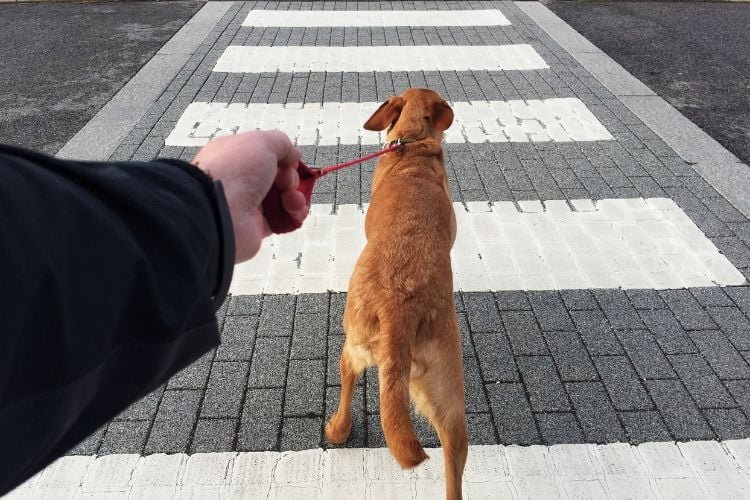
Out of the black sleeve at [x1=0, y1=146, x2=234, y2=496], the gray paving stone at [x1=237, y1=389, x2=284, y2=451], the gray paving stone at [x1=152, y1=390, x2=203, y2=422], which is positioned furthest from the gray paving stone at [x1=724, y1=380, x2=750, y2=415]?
the black sleeve at [x1=0, y1=146, x2=234, y2=496]

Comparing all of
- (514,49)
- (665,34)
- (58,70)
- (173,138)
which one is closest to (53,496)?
(173,138)

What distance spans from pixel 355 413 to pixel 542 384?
3.84ft

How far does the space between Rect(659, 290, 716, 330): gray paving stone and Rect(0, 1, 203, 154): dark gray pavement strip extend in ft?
19.9

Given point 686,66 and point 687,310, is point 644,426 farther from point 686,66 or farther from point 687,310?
point 686,66

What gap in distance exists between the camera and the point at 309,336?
12.0 ft

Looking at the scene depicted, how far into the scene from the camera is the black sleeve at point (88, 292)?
825mm

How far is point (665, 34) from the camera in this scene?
10.0 meters

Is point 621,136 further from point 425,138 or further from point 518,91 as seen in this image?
point 425,138

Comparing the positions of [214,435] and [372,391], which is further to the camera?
[372,391]

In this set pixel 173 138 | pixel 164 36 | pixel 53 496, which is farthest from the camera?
pixel 164 36

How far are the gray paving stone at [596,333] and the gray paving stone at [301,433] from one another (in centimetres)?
186

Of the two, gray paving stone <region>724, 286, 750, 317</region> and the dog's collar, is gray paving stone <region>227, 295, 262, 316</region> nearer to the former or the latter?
the dog's collar

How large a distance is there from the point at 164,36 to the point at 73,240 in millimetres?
9842

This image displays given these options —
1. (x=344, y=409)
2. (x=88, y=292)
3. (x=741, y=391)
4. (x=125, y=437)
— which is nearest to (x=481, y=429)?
(x=344, y=409)
